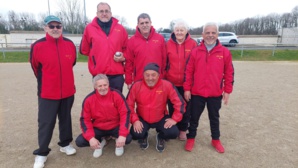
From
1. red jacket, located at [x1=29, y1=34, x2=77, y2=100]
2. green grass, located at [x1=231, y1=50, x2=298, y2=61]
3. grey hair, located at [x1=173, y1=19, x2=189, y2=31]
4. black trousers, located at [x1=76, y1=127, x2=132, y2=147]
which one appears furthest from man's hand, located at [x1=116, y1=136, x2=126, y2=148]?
green grass, located at [x1=231, y1=50, x2=298, y2=61]

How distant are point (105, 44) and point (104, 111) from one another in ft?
3.29

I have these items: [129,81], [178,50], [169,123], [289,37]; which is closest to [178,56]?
[178,50]

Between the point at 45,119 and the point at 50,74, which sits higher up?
the point at 50,74

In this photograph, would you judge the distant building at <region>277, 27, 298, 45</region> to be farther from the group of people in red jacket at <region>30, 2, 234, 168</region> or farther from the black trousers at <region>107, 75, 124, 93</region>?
the black trousers at <region>107, 75, 124, 93</region>

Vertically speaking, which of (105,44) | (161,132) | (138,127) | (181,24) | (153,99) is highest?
(181,24)

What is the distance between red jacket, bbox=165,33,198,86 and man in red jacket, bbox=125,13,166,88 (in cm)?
13

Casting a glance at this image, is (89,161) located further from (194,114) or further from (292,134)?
(292,134)

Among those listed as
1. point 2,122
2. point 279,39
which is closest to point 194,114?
point 2,122

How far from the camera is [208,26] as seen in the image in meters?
3.29

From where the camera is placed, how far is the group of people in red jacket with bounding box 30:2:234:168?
10.0 feet

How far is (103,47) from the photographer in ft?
11.2

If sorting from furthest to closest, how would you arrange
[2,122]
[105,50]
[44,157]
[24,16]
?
[24,16]
[2,122]
[105,50]
[44,157]

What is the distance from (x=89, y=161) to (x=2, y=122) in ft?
8.28

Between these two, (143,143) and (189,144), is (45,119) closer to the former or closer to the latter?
(143,143)
